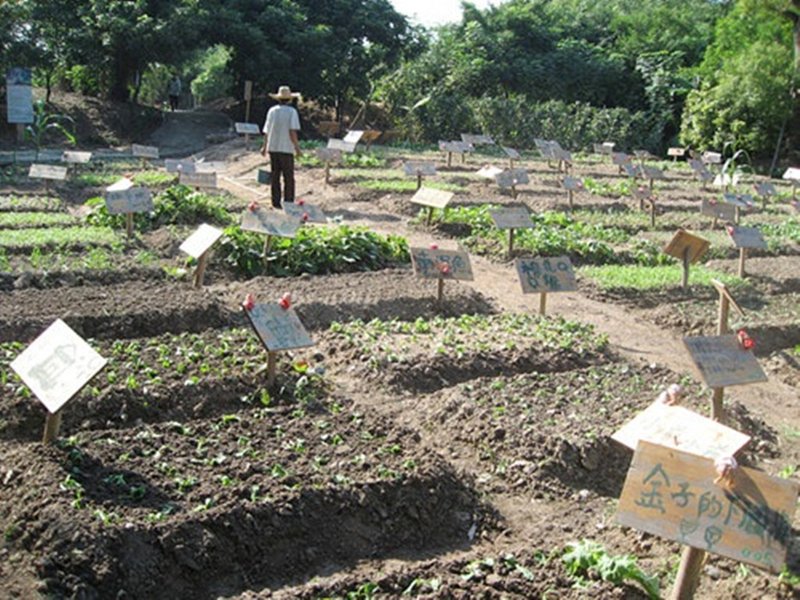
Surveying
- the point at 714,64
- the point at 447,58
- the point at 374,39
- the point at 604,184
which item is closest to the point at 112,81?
the point at 374,39

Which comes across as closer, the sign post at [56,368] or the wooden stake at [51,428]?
the sign post at [56,368]

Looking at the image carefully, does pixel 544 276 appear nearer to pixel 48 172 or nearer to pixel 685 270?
pixel 685 270

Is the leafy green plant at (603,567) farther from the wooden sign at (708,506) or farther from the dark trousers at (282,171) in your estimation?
the dark trousers at (282,171)

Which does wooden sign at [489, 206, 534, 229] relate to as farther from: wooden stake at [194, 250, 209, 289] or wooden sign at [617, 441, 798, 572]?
wooden sign at [617, 441, 798, 572]

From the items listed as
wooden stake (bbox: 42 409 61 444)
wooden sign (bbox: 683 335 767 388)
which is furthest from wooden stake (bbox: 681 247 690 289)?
wooden stake (bbox: 42 409 61 444)

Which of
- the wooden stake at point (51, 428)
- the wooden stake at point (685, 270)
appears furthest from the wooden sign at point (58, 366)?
the wooden stake at point (685, 270)

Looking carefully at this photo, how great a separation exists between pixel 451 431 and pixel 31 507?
320cm

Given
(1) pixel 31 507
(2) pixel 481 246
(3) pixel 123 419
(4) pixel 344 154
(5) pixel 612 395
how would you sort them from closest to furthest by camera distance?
(1) pixel 31 507
(3) pixel 123 419
(5) pixel 612 395
(2) pixel 481 246
(4) pixel 344 154

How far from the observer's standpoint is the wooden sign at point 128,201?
39.0ft

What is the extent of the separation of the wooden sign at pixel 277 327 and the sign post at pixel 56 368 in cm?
146

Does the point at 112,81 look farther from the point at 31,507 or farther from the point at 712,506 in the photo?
the point at 712,506

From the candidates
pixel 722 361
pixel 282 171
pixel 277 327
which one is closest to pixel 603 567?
pixel 722 361

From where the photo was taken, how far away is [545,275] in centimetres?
996

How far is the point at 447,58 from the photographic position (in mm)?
36281
